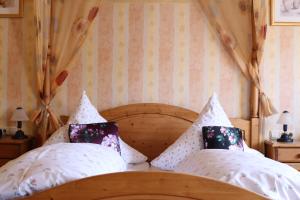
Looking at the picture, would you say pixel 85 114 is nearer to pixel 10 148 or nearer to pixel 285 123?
pixel 10 148

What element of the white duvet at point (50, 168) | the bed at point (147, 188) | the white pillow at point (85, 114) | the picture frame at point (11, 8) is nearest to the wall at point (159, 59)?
the white pillow at point (85, 114)

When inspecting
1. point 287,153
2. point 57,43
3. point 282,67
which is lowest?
point 287,153

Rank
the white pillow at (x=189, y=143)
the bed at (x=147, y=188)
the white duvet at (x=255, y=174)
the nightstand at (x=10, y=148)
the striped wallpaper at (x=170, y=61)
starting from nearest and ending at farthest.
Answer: the bed at (x=147, y=188) → the white duvet at (x=255, y=174) → the white pillow at (x=189, y=143) → the nightstand at (x=10, y=148) → the striped wallpaper at (x=170, y=61)

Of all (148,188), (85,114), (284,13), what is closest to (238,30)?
(284,13)

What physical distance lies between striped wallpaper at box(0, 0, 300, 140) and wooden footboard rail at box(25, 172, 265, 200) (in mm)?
1901

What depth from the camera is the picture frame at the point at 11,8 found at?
11.7ft

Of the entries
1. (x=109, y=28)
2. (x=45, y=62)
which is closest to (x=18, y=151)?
(x=45, y=62)

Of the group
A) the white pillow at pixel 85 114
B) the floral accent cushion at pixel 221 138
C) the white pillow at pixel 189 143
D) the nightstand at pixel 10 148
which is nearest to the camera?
the floral accent cushion at pixel 221 138

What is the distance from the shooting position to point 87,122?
318 centimetres

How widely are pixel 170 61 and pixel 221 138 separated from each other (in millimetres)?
998

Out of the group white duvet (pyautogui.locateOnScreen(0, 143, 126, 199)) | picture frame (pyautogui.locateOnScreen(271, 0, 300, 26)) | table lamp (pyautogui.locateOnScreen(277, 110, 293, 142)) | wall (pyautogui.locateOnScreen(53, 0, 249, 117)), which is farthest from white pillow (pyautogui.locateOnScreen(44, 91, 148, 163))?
picture frame (pyautogui.locateOnScreen(271, 0, 300, 26))

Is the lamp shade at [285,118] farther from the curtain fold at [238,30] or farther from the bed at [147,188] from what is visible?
the bed at [147,188]

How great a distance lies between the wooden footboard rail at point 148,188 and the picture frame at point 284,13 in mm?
2342

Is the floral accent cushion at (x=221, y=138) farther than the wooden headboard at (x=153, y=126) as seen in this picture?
No
